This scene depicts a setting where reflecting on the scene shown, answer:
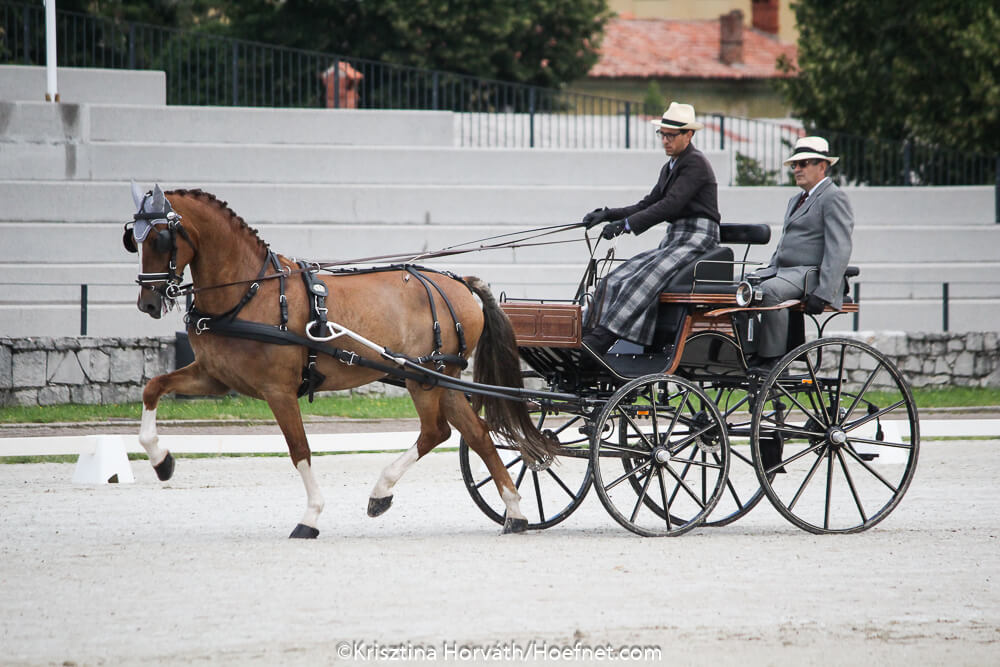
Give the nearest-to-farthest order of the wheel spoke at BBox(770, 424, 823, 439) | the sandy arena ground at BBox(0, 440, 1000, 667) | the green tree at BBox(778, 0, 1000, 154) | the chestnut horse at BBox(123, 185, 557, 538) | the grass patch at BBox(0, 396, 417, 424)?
the sandy arena ground at BBox(0, 440, 1000, 667) < the chestnut horse at BBox(123, 185, 557, 538) < the wheel spoke at BBox(770, 424, 823, 439) < the grass patch at BBox(0, 396, 417, 424) < the green tree at BBox(778, 0, 1000, 154)

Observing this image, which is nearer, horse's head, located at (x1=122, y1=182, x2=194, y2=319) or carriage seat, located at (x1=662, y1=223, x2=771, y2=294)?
horse's head, located at (x1=122, y1=182, x2=194, y2=319)

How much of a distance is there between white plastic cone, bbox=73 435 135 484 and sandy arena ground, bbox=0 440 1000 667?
1.00 m

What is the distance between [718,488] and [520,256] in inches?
489

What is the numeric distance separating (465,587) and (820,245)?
11.9 ft

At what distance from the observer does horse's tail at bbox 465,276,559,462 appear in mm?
8758

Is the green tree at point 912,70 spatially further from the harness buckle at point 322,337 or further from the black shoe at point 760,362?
the harness buckle at point 322,337

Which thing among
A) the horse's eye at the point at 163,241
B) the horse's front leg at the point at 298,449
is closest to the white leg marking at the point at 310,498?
the horse's front leg at the point at 298,449

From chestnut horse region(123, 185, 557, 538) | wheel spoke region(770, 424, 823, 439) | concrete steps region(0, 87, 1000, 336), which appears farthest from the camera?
concrete steps region(0, 87, 1000, 336)

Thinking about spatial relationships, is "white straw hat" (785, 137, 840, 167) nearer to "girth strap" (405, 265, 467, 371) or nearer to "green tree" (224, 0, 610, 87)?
"girth strap" (405, 265, 467, 371)

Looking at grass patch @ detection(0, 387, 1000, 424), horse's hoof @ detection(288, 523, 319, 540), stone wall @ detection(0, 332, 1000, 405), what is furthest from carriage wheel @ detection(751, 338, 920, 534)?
stone wall @ detection(0, 332, 1000, 405)

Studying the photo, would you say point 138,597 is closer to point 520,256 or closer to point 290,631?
point 290,631

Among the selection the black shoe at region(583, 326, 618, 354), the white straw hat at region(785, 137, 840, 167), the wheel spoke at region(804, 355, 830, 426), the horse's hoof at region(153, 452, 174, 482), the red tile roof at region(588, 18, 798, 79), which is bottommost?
the horse's hoof at region(153, 452, 174, 482)

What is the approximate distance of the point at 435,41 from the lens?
3662cm

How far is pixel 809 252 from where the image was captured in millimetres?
8977
